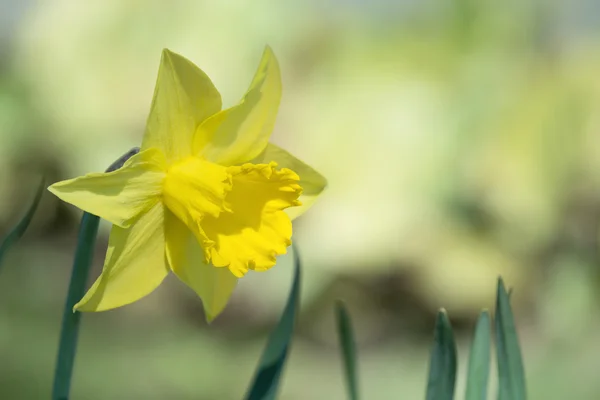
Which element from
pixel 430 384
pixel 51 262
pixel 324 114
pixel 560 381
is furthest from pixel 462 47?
pixel 430 384

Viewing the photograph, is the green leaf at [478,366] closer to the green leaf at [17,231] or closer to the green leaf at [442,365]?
the green leaf at [442,365]

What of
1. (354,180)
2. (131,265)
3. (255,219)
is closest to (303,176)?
(255,219)

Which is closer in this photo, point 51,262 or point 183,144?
point 183,144

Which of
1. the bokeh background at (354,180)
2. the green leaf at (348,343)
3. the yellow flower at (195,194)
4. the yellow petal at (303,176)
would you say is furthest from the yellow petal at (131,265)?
the bokeh background at (354,180)

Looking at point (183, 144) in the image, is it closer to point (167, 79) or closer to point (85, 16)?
point (167, 79)

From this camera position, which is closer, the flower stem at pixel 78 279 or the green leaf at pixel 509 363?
the flower stem at pixel 78 279
